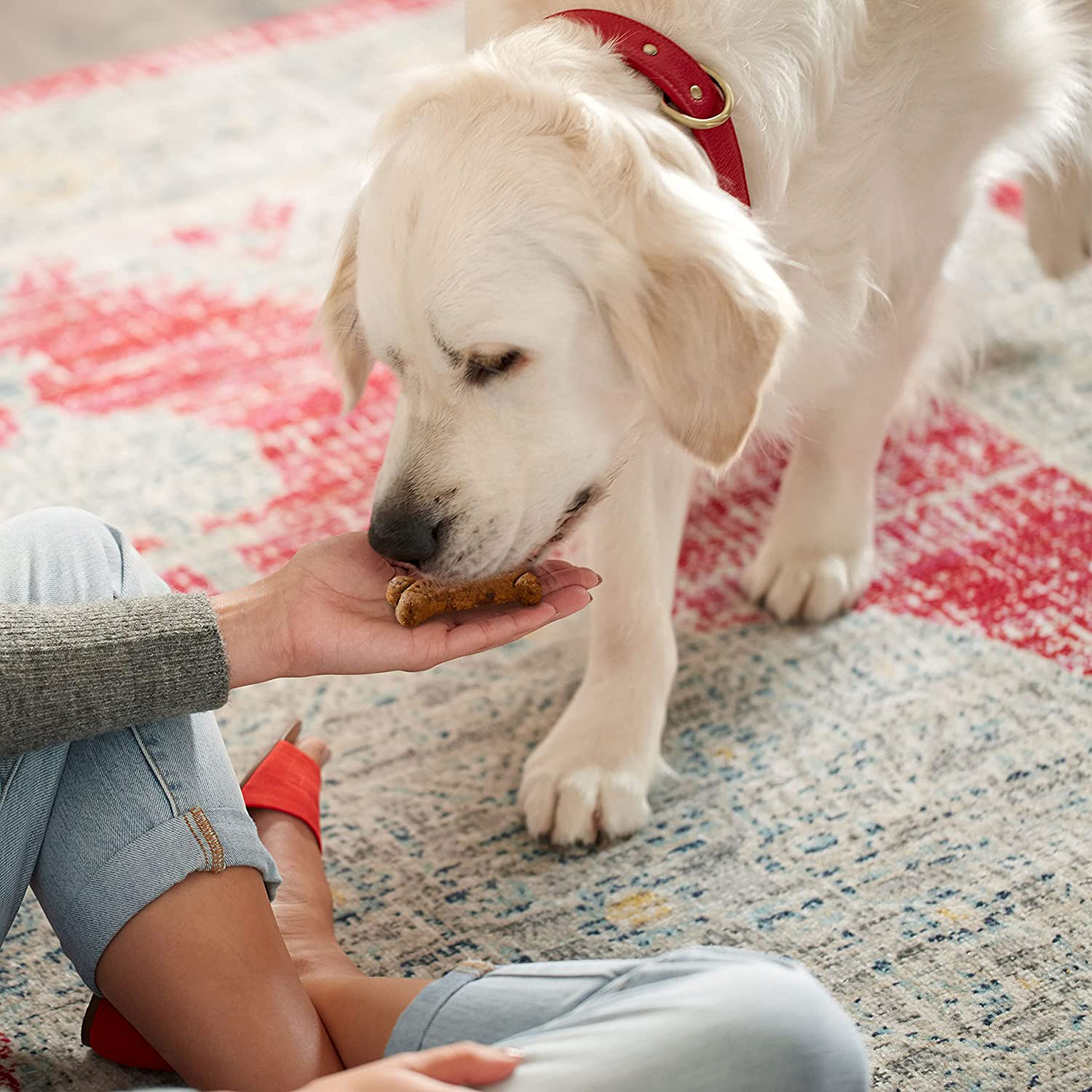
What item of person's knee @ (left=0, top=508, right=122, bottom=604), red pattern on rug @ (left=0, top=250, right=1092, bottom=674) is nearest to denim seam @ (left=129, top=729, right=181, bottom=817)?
person's knee @ (left=0, top=508, right=122, bottom=604)

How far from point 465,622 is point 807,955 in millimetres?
425

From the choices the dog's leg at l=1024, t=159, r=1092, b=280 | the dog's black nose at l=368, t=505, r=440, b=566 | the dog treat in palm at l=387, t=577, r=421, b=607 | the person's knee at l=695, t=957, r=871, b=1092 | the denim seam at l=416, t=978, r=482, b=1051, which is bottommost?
the denim seam at l=416, t=978, r=482, b=1051

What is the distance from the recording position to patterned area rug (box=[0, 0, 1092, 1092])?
1195mm

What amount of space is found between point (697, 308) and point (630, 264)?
0.22 feet

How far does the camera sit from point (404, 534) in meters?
1.15

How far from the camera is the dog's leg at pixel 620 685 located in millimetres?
1344

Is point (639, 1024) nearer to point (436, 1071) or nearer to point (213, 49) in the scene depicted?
point (436, 1071)

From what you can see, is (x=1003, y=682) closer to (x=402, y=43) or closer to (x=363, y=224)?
(x=363, y=224)

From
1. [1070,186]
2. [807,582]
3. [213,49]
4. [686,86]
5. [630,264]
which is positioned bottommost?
[807,582]

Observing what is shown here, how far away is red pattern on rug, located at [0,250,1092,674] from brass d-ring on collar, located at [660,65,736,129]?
2.16 ft

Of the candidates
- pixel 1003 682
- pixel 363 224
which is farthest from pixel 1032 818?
pixel 363 224

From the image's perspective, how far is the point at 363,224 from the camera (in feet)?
3.77

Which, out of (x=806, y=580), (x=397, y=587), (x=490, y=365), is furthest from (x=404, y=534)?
(x=806, y=580)

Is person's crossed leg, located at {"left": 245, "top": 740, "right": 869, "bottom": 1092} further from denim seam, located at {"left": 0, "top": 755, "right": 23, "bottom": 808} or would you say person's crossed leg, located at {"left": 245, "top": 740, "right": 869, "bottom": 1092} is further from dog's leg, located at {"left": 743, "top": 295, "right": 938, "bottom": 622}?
dog's leg, located at {"left": 743, "top": 295, "right": 938, "bottom": 622}
